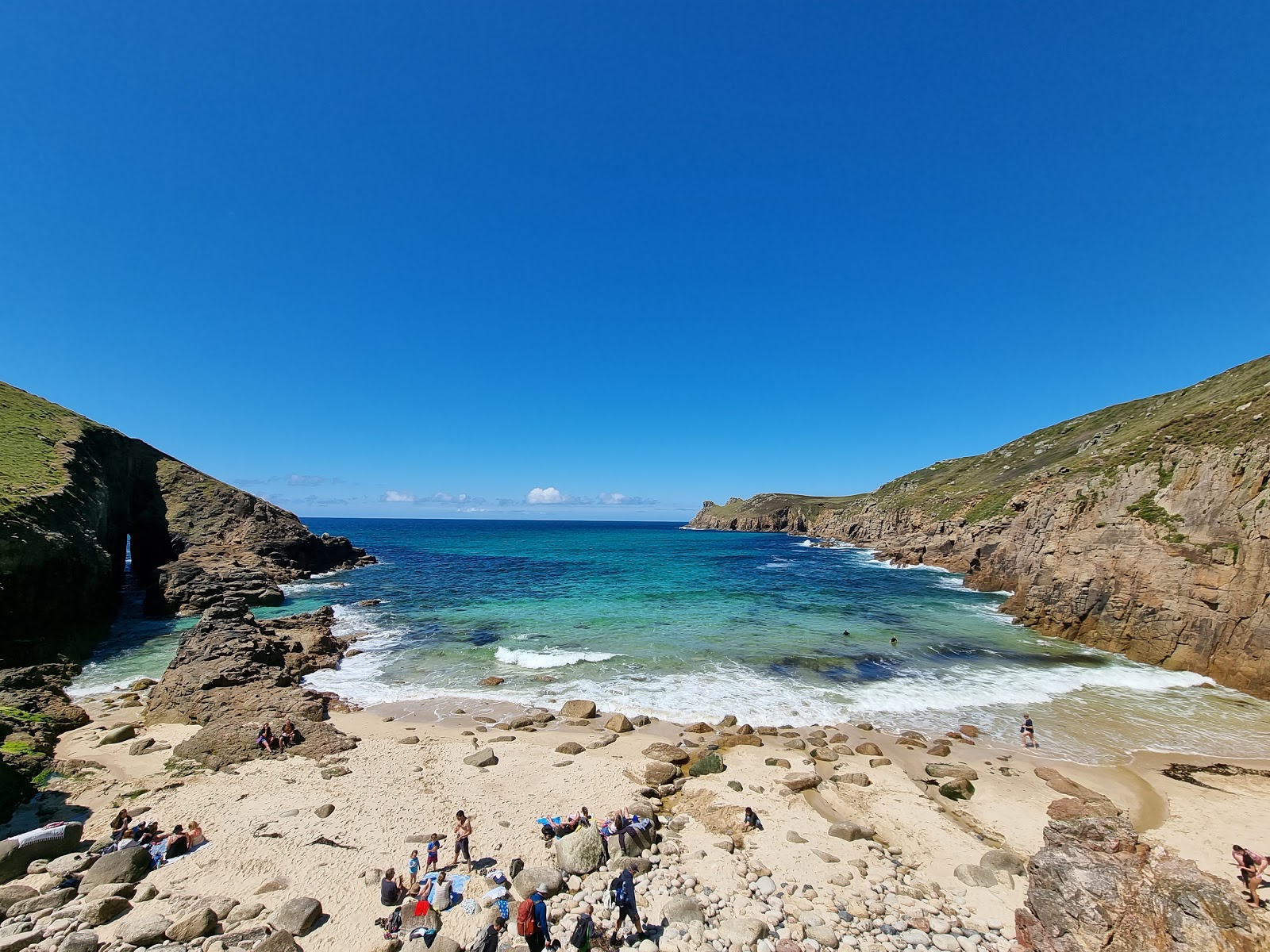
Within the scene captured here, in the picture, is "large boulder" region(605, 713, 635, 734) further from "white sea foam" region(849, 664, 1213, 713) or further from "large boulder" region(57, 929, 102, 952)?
"large boulder" region(57, 929, 102, 952)

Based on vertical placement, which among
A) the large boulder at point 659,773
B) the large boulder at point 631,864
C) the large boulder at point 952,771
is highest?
the large boulder at point 631,864

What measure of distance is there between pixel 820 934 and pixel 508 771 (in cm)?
1169

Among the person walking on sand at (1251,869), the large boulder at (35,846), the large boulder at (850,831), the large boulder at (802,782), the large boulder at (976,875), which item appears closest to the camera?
the large boulder at (35,846)

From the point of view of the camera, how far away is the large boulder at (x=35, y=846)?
11.5m

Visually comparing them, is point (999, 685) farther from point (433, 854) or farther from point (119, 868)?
point (119, 868)

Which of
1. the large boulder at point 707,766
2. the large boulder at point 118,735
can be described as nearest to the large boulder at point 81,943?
the large boulder at point 118,735

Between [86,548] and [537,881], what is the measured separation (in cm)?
4071

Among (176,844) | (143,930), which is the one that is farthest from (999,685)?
(176,844)

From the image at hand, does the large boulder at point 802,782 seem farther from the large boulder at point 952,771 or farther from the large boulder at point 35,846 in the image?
the large boulder at point 35,846

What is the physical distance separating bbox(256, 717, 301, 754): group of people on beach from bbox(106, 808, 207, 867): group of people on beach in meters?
5.14

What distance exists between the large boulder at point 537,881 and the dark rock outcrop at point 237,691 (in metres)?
11.5

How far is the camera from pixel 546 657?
105 feet

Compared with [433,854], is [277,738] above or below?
above

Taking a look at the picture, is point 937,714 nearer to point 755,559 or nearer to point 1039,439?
point 755,559
